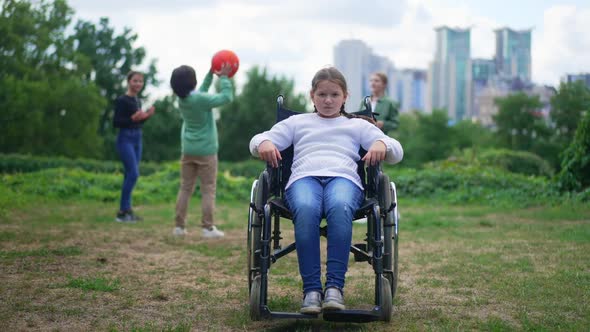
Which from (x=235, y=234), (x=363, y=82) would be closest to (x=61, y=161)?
(x=235, y=234)

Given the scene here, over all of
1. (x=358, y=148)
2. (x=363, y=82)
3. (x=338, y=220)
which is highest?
(x=363, y=82)

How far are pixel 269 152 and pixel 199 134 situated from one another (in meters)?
3.44

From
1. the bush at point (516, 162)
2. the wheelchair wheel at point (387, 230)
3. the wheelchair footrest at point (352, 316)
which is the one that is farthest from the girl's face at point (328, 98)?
the bush at point (516, 162)

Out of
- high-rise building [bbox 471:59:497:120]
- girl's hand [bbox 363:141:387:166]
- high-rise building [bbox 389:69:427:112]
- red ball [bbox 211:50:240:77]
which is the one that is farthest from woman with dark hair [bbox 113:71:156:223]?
high-rise building [bbox 389:69:427:112]

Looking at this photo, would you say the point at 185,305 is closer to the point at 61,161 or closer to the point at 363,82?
the point at 61,161

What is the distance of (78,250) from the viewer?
6.25 metres

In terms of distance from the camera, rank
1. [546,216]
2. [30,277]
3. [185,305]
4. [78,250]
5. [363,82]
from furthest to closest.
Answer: [363,82]
[546,216]
[78,250]
[30,277]
[185,305]

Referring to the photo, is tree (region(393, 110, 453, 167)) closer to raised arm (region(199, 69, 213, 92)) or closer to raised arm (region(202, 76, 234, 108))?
raised arm (region(199, 69, 213, 92))

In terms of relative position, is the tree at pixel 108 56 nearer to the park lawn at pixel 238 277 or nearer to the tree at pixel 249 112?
the tree at pixel 249 112

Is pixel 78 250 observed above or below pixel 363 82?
below

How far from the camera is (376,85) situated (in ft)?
28.6

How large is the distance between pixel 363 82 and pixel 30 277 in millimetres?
118142

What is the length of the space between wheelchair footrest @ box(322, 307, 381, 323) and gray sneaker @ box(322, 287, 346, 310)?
24 millimetres

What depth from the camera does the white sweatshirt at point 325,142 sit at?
4.14 metres
